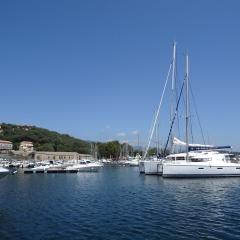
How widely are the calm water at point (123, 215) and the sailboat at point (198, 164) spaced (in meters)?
16.8

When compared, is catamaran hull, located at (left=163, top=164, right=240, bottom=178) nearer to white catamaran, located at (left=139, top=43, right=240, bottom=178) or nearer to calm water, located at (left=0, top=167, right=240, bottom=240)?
white catamaran, located at (left=139, top=43, right=240, bottom=178)

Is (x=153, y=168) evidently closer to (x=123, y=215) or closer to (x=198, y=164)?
(x=198, y=164)

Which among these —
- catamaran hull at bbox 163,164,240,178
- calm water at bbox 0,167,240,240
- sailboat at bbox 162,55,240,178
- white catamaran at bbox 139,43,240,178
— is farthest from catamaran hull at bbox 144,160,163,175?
calm water at bbox 0,167,240,240

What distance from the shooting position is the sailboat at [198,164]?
65.4 meters

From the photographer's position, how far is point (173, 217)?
3055 centimetres

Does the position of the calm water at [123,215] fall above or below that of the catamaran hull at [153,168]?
below

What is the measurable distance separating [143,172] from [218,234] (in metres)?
57.7

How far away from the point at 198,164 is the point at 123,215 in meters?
36.2

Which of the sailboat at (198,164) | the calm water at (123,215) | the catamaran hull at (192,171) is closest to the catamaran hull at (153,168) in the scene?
the sailboat at (198,164)

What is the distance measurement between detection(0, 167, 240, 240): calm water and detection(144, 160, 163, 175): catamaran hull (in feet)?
81.3

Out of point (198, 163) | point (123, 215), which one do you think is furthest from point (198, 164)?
point (123, 215)

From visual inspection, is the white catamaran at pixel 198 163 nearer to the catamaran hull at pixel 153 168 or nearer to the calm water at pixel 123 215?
the catamaran hull at pixel 153 168

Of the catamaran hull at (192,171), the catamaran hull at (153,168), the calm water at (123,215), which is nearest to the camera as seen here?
the calm water at (123,215)

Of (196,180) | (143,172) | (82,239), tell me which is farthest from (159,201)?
(143,172)
